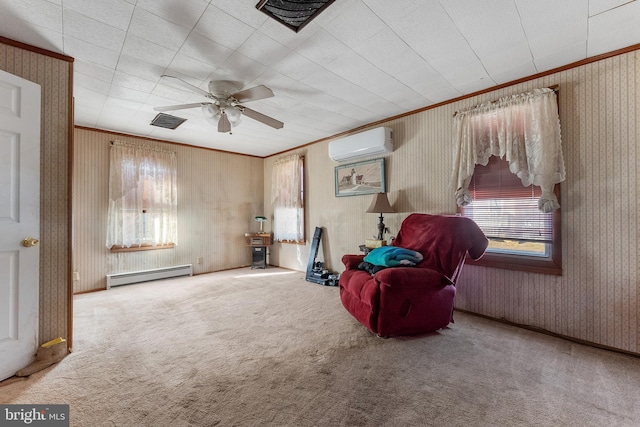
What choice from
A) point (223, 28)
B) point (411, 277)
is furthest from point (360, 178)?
point (223, 28)

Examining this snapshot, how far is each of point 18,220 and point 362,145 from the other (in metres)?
3.39

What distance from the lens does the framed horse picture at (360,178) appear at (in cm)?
374

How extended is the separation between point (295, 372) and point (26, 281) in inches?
77.6

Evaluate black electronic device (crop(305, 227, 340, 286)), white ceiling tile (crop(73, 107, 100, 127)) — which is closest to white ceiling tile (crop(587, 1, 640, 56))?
black electronic device (crop(305, 227, 340, 286))

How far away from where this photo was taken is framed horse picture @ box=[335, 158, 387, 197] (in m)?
3.74

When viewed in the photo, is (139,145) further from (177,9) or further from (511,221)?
(511,221)

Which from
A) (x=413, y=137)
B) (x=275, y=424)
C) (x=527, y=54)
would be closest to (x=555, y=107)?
(x=527, y=54)

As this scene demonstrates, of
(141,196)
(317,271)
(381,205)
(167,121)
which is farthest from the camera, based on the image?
(317,271)

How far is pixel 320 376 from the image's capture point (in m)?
1.77

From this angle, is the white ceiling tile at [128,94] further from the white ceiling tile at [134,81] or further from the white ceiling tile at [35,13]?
the white ceiling tile at [35,13]

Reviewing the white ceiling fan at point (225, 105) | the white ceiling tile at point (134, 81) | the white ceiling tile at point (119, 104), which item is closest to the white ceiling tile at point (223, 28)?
the white ceiling fan at point (225, 105)

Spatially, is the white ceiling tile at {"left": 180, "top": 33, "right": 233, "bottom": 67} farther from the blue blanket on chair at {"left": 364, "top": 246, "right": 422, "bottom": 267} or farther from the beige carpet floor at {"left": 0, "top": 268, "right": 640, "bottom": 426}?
the beige carpet floor at {"left": 0, "top": 268, "right": 640, "bottom": 426}
